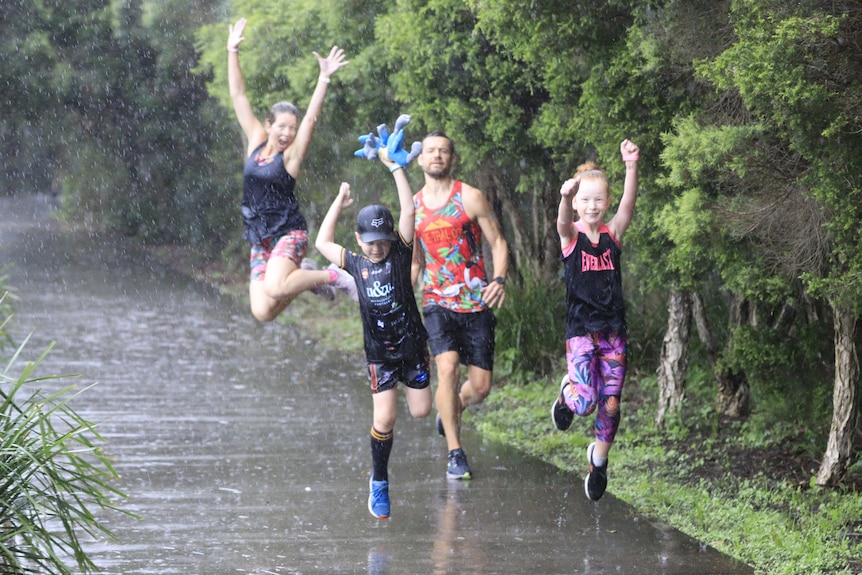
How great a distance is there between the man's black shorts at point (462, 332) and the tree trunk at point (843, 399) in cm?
234

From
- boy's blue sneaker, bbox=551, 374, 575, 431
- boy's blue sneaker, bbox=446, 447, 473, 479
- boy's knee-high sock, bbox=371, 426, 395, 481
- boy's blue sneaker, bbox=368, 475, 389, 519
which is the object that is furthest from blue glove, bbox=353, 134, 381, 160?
boy's blue sneaker, bbox=446, 447, 473, 479

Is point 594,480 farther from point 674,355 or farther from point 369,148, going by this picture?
point 674,355

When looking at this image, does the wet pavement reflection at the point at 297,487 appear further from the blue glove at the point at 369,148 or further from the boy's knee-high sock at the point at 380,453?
the blue glove at the point at 369,148

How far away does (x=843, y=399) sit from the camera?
7723mm

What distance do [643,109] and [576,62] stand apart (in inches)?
29.7

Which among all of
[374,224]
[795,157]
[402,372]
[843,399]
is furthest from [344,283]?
[843,399]

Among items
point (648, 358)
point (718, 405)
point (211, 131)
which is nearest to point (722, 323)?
point (648, 358)

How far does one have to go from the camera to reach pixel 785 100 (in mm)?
6207

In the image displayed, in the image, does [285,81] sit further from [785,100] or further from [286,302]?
[785,100]

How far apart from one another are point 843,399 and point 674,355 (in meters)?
2.30

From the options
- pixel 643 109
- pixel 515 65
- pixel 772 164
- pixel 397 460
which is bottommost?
pixel 397 460

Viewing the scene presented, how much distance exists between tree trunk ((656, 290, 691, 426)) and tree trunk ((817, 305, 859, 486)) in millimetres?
2049

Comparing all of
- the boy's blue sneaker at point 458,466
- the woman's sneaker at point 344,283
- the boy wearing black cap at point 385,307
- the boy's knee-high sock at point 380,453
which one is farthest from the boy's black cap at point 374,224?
the boy's blue sneaker at point 458,466

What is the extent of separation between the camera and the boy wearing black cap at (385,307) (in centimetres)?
692
